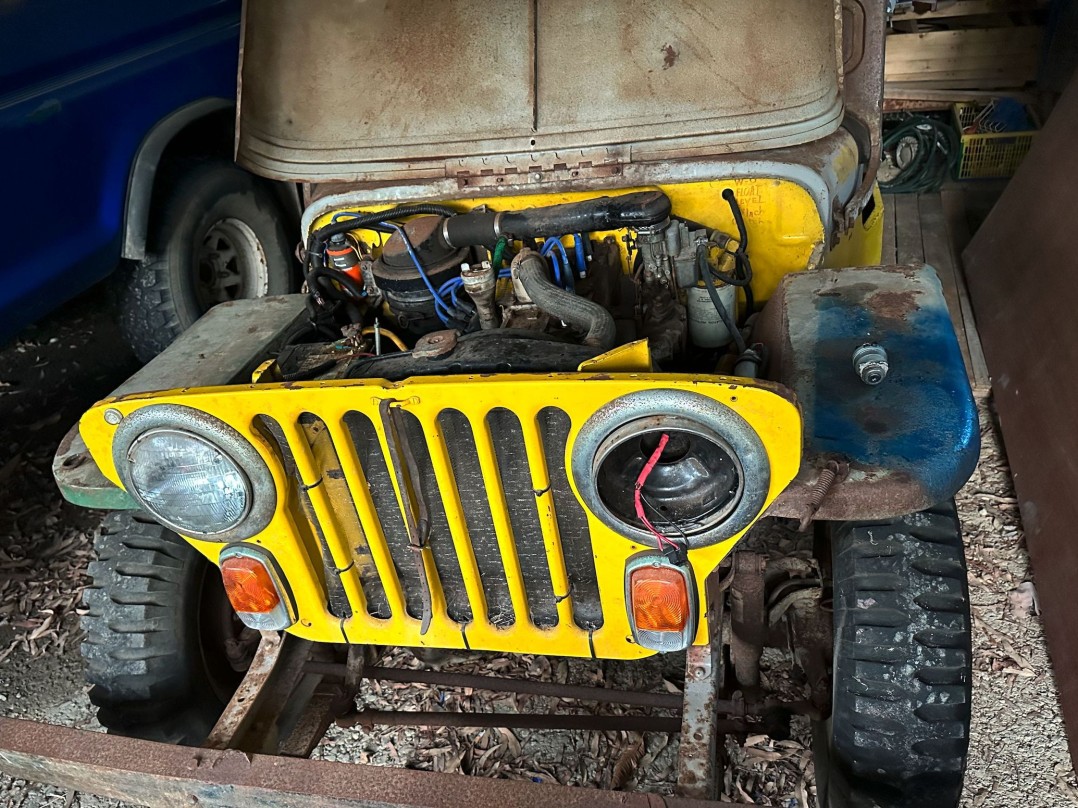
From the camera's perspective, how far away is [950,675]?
1707 mm

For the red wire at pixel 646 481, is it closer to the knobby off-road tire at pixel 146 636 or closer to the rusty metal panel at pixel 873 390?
the rusty metal panel at pixel 873 390

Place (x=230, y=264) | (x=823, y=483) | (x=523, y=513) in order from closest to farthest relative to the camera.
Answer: (x=823, y=483)
(x=523, y=513)
(x=230, y=264)

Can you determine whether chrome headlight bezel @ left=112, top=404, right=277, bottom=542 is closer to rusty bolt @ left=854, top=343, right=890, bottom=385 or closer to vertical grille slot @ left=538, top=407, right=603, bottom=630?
vertical grille slot @ left=538, top=407, right=603, bottom=630

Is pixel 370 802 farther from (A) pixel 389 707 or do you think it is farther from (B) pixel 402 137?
(B) pixel 402 137

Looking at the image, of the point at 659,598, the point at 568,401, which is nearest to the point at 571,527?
the point at 659,598

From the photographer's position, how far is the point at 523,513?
1.76m

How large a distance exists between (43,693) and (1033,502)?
377cm

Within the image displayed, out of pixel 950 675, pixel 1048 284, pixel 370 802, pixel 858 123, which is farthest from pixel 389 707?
pixel 1048 284

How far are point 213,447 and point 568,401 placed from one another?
733 mm

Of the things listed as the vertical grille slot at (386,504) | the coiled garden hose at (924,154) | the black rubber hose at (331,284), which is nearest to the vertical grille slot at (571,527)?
the vertical grille slot at (386,504)

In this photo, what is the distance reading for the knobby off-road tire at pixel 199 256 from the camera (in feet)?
12.4

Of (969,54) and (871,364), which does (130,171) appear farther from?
(969,54)

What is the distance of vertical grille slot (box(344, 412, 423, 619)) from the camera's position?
1.73 meters

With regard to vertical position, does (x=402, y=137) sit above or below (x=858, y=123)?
above
